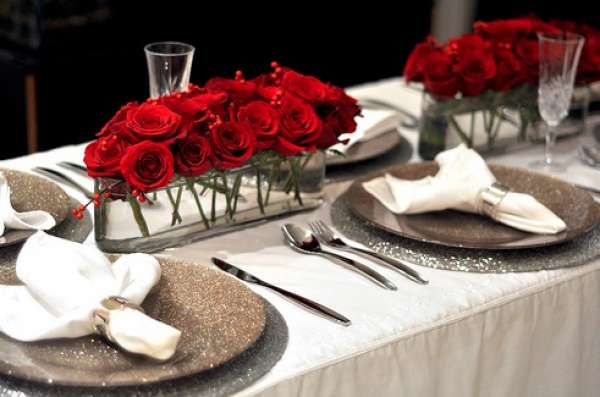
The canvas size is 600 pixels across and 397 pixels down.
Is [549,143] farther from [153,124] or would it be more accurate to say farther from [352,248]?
[153,124]

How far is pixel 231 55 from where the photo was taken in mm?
3875

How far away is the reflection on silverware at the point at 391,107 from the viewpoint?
2.09 m

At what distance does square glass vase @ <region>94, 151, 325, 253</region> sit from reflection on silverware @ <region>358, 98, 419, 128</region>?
51cm

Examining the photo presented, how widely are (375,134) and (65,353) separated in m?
0.93

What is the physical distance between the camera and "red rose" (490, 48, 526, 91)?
1896 millimetres

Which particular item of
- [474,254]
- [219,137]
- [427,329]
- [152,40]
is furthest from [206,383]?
[152,40]

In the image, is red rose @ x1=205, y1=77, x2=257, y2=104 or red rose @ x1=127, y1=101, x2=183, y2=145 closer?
red rose @ x1=127, y1=101, x2=183, y2=145

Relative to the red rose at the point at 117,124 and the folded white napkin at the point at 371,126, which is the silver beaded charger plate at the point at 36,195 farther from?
the folded white napkin at the point at 371,126

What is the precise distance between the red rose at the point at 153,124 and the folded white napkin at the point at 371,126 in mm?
496

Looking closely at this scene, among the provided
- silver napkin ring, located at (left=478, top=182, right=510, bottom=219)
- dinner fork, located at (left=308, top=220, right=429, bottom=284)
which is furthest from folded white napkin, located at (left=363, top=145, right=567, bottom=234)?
dinner fork, located at (left=308, top=220, right=429, bottom=284)

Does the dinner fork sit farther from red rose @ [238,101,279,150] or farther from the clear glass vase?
the clear glass vase

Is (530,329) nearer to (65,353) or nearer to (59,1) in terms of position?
(65,353)

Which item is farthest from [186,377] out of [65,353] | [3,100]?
[3,100]

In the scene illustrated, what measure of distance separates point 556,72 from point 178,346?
3.13 feet
